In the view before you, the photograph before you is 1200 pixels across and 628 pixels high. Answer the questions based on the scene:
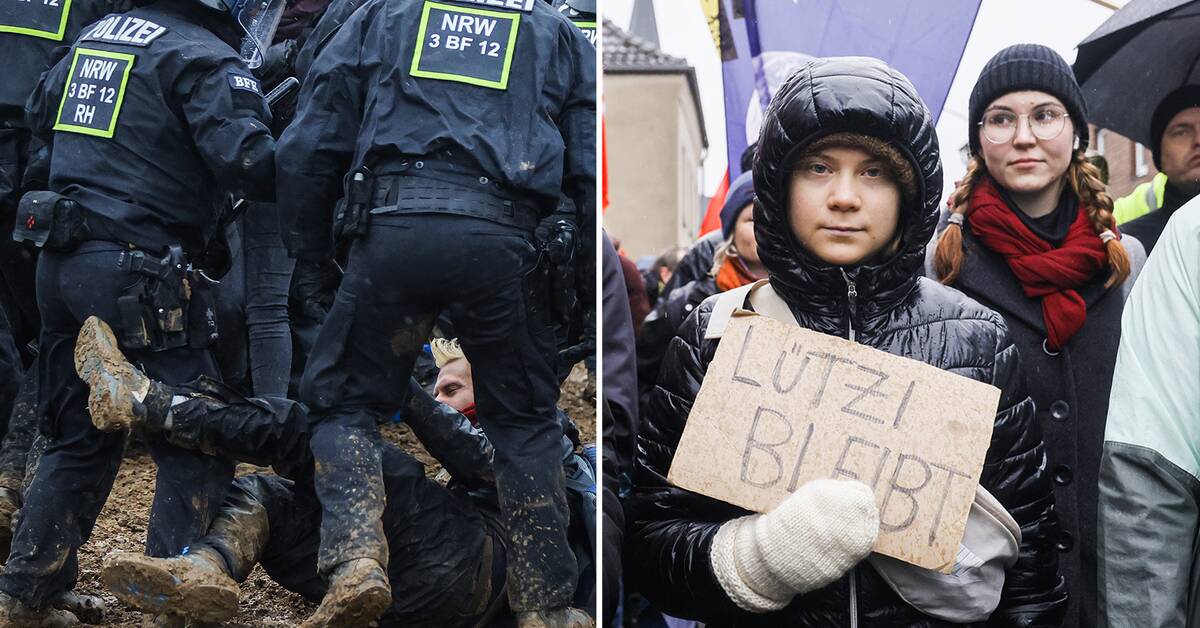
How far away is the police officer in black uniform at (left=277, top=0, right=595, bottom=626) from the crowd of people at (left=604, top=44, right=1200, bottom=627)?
41 centimetres

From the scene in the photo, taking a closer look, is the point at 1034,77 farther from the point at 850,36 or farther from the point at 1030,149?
the point at 850,36

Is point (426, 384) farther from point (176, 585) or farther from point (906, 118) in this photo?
point (906, 118)

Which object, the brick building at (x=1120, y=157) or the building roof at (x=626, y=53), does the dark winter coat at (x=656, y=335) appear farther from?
the building roof at (x=626, y=53)

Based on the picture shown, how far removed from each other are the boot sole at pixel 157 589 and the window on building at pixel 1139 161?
8.06ft

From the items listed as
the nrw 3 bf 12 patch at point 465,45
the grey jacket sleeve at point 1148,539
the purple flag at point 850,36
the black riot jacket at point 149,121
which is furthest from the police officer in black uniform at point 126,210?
the grey jacket sleeve at point 1148,539

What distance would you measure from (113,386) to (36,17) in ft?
4.67

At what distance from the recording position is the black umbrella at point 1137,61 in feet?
9.82

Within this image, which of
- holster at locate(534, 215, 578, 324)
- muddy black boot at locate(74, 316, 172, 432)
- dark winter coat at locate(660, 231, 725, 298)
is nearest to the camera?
holster at locate(534, 215, 578, 324)

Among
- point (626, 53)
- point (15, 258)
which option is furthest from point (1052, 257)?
point (626, 53)

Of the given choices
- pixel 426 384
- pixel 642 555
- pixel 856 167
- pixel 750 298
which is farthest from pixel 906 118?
pixel 426 384

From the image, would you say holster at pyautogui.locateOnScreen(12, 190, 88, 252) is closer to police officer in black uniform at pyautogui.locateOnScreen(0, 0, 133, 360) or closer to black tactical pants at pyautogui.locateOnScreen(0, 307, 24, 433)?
police officer in black uniform at pyautogui.locateOnScreen(0, 0, 133, 360)

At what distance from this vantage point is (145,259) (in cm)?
378

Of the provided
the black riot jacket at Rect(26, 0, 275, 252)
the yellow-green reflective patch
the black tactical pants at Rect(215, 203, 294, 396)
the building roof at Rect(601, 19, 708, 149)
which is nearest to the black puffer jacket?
the black riot jacket at Rect(26, 0, 275, 252)

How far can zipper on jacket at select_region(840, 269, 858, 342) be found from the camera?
8.47ft
